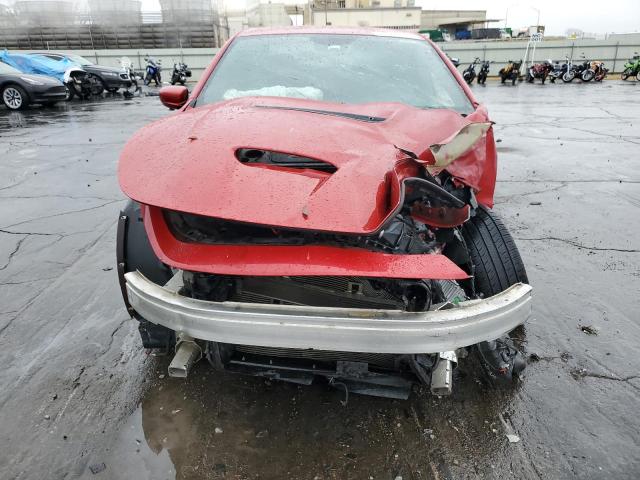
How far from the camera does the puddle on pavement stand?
5.77ft

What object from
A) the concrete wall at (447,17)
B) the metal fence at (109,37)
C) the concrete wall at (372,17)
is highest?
the concrete wall at (447,17)

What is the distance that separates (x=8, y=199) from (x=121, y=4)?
112 feet

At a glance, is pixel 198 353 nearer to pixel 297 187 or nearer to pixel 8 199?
pixel 297 187

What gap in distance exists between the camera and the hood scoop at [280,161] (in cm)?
187

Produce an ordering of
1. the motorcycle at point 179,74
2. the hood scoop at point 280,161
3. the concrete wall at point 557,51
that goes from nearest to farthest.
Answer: the hood scoop at point 280,161
the motorcycle at point 179,74
the concrete wall at point 557,51

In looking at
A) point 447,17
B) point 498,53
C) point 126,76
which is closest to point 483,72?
point 498,53

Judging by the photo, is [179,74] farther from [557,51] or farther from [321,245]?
[321,245]

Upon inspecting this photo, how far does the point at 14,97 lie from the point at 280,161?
530 inches

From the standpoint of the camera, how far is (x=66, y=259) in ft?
11.6

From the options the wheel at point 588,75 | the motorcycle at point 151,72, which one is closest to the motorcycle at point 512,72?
the wheel at point 588,75

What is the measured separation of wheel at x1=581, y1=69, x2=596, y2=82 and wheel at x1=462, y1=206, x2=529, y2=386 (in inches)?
935

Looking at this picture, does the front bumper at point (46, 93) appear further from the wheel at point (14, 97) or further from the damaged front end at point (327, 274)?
the damaged front end at point (327, 274)

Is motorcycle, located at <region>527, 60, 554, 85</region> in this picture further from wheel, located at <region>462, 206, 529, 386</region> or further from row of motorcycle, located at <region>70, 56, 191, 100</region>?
wheel, located at <region>462, 206, 529, 386</region>

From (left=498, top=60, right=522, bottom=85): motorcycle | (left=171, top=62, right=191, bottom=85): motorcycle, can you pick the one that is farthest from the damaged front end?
(left=498, top=60, right=522, bottom=85): motorcycle
